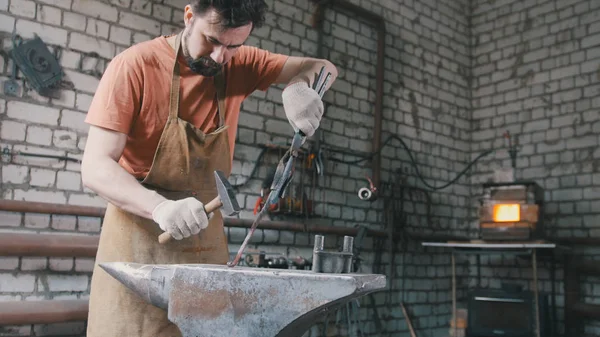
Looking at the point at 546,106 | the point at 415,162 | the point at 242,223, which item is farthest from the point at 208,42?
the point at 546,106

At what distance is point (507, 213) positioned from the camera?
17.4 feet

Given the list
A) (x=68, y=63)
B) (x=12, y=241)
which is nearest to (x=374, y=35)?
(x=68, y=63)

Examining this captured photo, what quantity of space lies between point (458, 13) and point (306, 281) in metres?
6.11

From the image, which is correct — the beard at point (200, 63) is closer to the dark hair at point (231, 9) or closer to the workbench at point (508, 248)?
the dark hair at point (231, 9)

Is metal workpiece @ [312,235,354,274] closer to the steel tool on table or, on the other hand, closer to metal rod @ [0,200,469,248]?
the steel tool on table

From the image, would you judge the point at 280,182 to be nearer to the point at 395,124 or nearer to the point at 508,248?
the point at 508,248

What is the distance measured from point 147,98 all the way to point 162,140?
0.50 feet

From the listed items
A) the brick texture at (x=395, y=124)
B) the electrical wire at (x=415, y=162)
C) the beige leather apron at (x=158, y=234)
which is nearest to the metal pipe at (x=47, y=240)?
the brick texture at (x=395, y=124)

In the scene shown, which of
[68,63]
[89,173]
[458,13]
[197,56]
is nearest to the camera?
[89,173]

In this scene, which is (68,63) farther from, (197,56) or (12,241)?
(197,56)

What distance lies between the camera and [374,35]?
18.8 feet

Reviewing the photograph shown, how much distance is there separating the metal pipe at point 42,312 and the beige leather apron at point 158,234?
1.49m

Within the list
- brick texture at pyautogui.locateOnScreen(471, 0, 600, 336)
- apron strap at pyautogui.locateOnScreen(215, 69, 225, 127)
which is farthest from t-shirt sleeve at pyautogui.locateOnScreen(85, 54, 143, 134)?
brick texture at pyautogui.locateOnScreen(471, 0, 600, 336)

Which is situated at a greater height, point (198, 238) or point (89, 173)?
point (89, 173)
